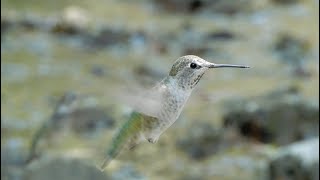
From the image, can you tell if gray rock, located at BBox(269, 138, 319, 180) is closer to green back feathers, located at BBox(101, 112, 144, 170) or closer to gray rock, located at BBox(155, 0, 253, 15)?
green back feathers, located at BBox(101, 112, 144, 170)

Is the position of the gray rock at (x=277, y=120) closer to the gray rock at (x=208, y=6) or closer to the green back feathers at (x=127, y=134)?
the gray rock at (x=208, y=6)

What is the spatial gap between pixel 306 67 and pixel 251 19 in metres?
1.86

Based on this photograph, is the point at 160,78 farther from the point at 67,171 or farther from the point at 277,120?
the point at 67,171

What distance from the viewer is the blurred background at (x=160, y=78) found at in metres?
6.36

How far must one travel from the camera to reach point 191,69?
5.04 ft

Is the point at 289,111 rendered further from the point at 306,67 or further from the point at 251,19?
the point at 251,19

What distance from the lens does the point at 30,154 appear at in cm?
635

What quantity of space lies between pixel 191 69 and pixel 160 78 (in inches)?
247

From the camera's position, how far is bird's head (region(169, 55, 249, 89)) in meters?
1.51

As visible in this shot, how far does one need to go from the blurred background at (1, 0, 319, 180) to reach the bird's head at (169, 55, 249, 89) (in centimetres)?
287

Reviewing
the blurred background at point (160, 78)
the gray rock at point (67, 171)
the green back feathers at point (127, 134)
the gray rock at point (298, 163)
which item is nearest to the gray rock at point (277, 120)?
the blurred background at point (160, 78)

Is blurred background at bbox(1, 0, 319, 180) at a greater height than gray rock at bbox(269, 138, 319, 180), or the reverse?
gray rock at bbox(269, 138, 319, 180)

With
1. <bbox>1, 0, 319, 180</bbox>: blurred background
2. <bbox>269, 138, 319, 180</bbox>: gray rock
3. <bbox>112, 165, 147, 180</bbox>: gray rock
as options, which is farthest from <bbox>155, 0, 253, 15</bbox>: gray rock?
<bbox>269, 138, 319, 180</bbox>: gray rock

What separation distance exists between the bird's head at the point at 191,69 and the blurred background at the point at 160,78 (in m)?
2.87
